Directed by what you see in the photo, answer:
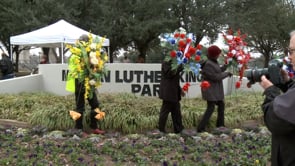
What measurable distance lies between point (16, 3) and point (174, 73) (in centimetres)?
1753

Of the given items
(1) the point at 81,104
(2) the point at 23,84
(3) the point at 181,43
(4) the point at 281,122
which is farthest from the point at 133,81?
(4) the point at 281,122

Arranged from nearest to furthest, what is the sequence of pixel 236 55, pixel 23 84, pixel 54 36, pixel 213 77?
pixel 213 77
pixel 236 55
pixel 23 84
pixel 54 36

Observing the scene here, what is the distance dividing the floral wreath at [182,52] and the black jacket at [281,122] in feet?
12.5

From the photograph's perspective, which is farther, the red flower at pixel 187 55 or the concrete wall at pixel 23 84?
the concrete wall at pixel 23 84

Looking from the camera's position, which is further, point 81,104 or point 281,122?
point 81,104

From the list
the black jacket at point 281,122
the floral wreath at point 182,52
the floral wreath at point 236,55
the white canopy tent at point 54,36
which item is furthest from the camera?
the white canopy tent at point 54,36

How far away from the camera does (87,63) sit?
259 inches

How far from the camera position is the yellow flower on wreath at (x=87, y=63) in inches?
258

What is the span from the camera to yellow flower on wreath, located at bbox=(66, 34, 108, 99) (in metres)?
6.56

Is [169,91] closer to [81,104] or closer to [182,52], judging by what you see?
[182,52]

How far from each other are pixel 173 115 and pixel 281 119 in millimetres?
4693

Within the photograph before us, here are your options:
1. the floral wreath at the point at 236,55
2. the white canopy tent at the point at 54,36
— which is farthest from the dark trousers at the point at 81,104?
the white canopy tent at the point at 54,36

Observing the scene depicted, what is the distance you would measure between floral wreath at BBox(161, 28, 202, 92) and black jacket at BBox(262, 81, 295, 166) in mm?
3824

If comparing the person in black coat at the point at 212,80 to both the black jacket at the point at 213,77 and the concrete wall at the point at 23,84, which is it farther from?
the concrete wall at the point at 23,84
